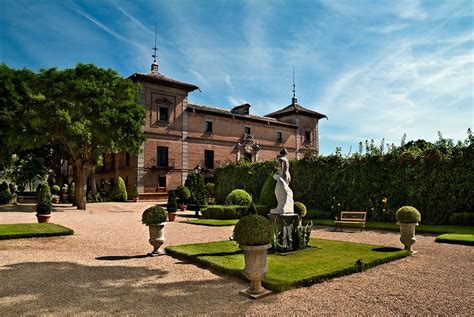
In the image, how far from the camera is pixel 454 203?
14227mm

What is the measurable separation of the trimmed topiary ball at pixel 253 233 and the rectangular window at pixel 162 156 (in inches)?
1046

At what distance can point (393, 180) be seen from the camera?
1591 centimetres

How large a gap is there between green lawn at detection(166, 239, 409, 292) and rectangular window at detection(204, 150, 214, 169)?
79.7 ft

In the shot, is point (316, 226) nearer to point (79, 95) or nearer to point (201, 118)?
point (79, 95)

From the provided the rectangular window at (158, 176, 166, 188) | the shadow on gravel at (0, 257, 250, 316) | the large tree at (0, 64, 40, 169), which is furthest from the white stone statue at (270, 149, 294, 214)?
the rectangular window at (158, 176, 166, 188)

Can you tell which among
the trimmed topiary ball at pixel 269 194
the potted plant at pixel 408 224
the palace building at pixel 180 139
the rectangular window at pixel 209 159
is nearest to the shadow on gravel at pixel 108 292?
the potted plant at pixel 408 224

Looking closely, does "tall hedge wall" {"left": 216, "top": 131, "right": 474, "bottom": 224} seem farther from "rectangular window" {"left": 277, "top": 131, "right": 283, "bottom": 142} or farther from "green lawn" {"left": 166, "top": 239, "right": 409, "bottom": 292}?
"rectangular window" {"left": 277, "top": 131, "right": 283, "bottom": 142}

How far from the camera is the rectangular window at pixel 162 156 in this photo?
31.0 metres

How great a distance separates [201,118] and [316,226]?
829 inches

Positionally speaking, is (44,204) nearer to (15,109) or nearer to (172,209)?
(172,209)

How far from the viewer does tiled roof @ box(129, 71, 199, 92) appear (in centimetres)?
2984

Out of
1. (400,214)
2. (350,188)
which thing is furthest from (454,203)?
(400,214)

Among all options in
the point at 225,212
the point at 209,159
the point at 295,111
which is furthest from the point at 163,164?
the point at 295,111

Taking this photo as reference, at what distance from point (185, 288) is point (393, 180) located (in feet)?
43.5
